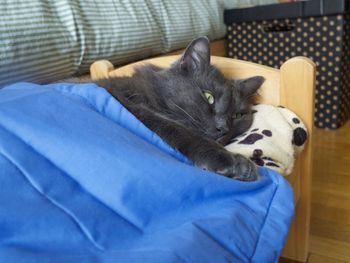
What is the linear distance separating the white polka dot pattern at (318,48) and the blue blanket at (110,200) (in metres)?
1.56

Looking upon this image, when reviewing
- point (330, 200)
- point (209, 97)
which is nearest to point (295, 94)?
point (209, 97)

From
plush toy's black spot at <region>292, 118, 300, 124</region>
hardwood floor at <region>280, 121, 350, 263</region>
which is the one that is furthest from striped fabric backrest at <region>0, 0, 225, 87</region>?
hardwood floor at <region>280, 121, 350, 263</region>

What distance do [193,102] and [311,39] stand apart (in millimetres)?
1452

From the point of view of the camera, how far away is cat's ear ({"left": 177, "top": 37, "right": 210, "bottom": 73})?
3.03ft

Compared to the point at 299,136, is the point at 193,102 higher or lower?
higher

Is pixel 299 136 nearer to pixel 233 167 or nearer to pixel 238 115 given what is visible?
pixel 238 115

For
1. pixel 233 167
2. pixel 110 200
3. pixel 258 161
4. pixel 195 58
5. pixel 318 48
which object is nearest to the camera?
pixel 110 200

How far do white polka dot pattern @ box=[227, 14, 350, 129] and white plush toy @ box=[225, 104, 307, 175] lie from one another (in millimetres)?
1163

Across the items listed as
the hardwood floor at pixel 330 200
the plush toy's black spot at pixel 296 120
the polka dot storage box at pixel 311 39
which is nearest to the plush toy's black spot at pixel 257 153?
the plush toy's black spot at pixel 296 120

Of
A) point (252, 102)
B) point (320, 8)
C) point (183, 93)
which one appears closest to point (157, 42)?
point (252, 102)

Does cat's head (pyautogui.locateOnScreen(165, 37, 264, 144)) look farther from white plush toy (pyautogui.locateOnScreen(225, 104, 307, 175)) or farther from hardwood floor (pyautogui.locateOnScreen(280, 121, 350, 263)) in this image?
hardwood floor (pyautogui.locateOnScreen(280, 121, 350, 263))

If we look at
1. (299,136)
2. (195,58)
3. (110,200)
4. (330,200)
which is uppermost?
(195,58)

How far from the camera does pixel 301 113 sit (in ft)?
3.28

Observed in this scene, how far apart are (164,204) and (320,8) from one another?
1790mm
